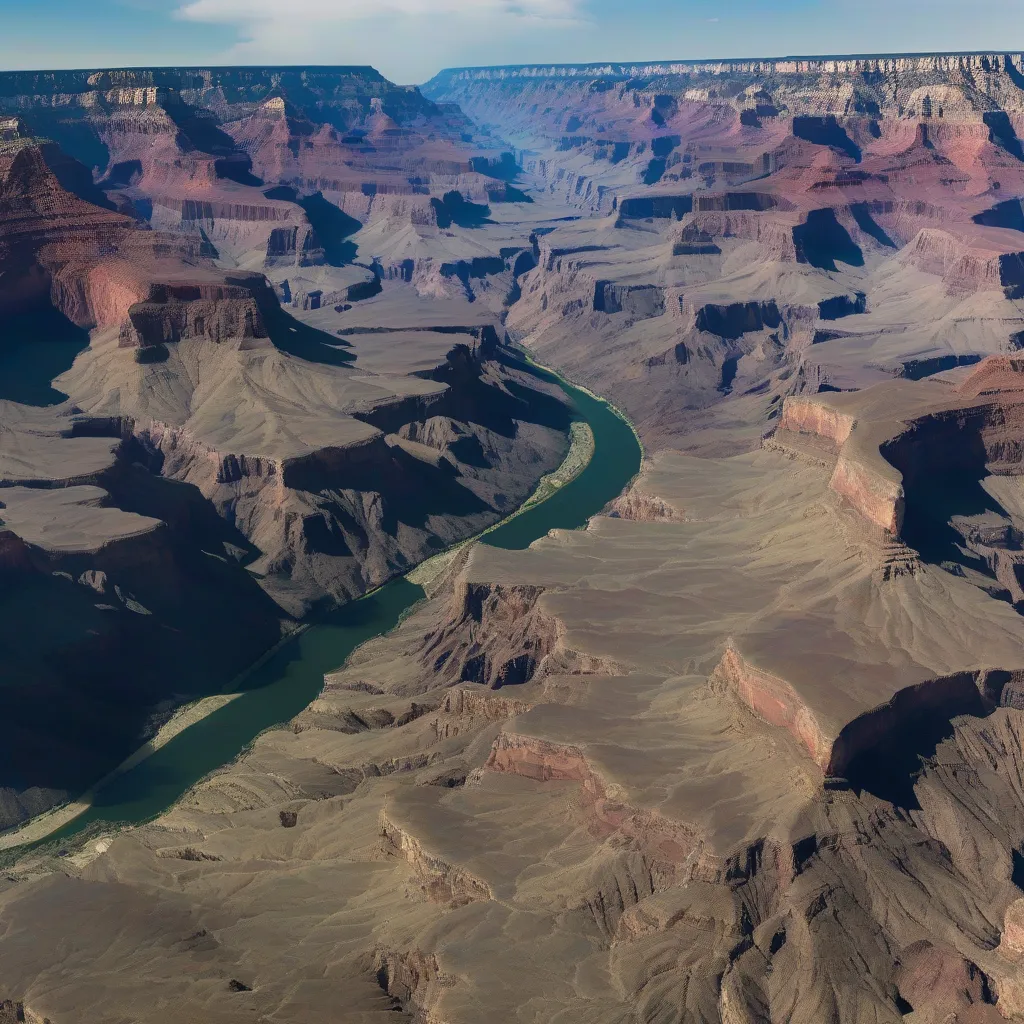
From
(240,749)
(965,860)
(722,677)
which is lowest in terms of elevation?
(240,749)

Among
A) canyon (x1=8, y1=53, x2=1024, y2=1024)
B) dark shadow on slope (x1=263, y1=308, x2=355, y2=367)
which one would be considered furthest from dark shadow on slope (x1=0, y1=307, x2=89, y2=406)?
dark shadow on slope (x1=263, y1=308, x2=355, y2=367)

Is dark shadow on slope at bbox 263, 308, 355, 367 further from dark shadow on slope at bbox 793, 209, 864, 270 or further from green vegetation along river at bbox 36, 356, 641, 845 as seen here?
dark shadow on slope at bbox 793, 209, 864, 270

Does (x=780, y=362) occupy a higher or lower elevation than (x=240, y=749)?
higher

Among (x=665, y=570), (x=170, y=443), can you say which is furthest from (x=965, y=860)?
(x=170, y=443)

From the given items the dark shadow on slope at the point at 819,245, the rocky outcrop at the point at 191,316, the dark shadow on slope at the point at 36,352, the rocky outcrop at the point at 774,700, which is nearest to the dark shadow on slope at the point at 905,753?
the rocky outcrop at the point at 774,700

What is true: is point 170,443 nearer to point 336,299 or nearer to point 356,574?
point 356,574

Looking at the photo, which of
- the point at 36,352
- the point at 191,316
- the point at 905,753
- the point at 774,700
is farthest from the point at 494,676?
the point at 36,352
